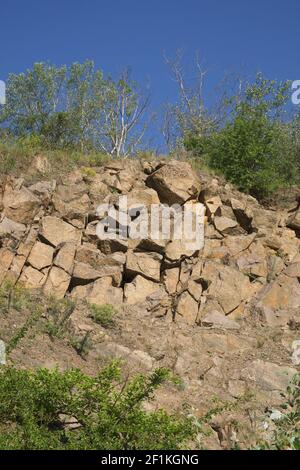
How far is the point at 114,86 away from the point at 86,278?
35.6 feet

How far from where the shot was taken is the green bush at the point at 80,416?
6875mm

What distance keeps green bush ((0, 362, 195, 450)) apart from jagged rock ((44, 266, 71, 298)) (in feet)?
13.1

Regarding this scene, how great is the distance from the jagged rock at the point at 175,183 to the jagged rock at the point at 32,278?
11.3ft

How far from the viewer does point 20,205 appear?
12688 mm

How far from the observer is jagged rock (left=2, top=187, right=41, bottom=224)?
12625 millimetres

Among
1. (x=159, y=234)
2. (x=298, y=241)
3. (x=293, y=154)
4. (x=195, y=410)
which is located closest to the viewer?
(x=195, y=410)

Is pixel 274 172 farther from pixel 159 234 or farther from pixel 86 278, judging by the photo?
pixel 86 278

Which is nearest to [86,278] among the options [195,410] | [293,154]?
[195,410]

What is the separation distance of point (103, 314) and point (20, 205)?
305cm

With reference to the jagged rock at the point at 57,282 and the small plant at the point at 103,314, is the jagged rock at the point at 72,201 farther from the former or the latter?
the small plant at the point at 103,314

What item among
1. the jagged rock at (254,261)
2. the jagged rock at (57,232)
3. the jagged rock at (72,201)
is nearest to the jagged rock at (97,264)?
the jagged rock at (57,232)

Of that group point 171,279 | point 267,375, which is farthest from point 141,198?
point 267,375

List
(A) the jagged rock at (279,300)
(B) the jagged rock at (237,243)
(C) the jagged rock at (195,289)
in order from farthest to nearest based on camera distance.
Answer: (B) the jagged rock at (237,243) < (A) the jagged rock at (279,300) < (C) the jagged rock at (195,289)
